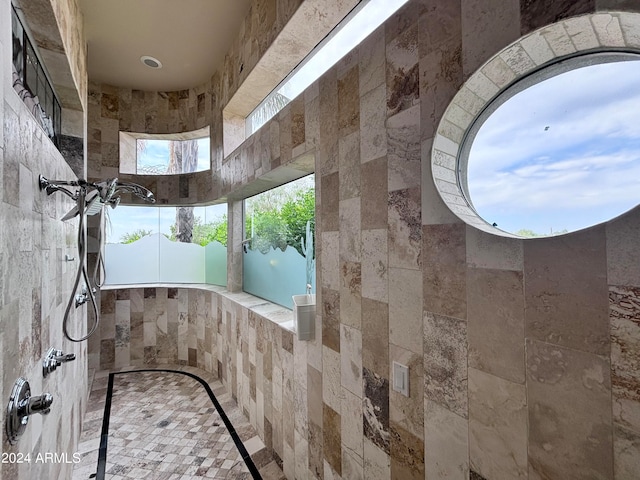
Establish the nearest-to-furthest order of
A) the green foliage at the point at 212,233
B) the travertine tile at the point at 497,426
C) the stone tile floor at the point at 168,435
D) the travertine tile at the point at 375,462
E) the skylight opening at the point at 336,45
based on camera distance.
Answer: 1. the travertine tile at the point at 497,426
2. the travertine tile at the point at 375,462
3. the skylight opening at the point at 336,45
4. the stone tile floor at the point at 168,435
5. the green foliage at the point at 212,233

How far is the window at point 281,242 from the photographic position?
2.13 m

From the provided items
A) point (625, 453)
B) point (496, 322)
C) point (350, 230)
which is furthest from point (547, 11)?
point (625, 453)

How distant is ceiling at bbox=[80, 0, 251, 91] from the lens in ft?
7.70

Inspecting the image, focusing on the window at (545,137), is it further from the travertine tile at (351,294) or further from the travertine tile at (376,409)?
the travertine tile at (376,409)

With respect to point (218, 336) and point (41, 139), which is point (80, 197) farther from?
point (218, 336)

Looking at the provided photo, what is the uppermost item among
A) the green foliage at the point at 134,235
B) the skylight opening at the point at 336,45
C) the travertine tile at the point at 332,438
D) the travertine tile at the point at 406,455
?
the skylight opening at the point at 336,45

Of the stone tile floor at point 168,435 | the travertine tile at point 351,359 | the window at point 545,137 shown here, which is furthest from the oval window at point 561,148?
the stone tile floor at point 168,435

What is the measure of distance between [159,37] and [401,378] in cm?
346

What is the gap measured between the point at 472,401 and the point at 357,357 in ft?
1.73

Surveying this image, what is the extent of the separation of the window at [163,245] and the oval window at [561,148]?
3.32m

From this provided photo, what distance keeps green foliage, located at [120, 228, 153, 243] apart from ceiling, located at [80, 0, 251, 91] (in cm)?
184

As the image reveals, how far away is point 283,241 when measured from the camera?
245cm

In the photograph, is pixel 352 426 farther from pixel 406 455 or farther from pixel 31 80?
pixel 31 80

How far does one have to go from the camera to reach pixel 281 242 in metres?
2.49
